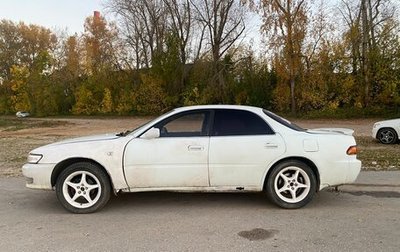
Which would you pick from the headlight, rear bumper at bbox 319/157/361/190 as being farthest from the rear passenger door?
the headlight

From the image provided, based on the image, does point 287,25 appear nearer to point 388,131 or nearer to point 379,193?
point 388,131

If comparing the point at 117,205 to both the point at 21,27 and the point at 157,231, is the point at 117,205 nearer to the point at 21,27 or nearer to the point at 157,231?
the point at 157,231

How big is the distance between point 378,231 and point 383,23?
28.6 m

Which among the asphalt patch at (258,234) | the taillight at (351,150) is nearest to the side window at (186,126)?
the asphalt patch at (258,234)

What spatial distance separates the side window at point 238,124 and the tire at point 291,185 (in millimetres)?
598

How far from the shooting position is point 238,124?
499 centimetres

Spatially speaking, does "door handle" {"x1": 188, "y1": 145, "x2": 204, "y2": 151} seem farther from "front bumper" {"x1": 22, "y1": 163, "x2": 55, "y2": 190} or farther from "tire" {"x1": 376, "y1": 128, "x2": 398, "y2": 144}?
"tire" {"x1": 376, "y1": 128, "x2": 398, "y2": 144}

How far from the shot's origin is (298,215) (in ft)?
15.1

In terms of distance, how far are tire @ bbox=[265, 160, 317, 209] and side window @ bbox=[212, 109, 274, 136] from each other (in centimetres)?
60

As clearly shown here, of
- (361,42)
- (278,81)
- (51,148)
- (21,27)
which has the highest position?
(21,27)

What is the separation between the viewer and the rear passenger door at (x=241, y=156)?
4793 mm

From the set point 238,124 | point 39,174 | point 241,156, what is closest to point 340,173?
point 241,156

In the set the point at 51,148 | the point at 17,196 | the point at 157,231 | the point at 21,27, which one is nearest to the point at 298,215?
the point at 157,231

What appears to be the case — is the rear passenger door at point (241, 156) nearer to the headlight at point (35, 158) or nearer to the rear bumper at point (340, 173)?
the rear bumper at point (340, 173)
